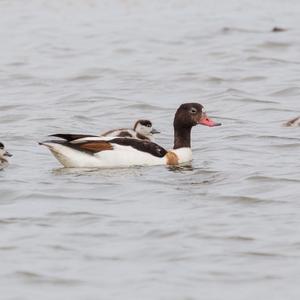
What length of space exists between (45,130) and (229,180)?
14.6 ft

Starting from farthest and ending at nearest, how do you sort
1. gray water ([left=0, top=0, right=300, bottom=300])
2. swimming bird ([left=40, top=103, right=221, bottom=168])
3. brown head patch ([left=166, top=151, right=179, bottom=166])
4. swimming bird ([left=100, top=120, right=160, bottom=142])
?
1. swimming bird ([left=100, top=120, right=160, bottom=142])
2. brown head patch ([left=166, top=151, right=179, bottom=166])
3. swimming bird ([left=40, top=103, right=221, bottom=168])
4. gray water ([left=0, top=0, right=300, bottom=300])

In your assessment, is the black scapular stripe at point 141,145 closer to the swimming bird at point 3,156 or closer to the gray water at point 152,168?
the gray water at point 152,168

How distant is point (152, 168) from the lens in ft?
50.4

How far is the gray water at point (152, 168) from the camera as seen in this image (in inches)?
423

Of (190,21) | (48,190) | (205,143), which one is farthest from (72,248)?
(190,21)

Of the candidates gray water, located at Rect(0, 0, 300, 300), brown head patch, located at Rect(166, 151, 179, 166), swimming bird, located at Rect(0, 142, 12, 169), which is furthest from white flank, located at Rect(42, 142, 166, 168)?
swimming bird, located at Rect(0, 142, 12, 169)

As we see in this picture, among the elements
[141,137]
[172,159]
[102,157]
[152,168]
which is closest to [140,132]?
[141,137]

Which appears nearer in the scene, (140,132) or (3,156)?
(3,156)

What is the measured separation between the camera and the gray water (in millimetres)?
10734

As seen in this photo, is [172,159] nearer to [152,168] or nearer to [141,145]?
[152,168]

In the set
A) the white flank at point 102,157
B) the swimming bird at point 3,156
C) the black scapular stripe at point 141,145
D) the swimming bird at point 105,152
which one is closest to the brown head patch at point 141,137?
the swimming bird at point 105,152

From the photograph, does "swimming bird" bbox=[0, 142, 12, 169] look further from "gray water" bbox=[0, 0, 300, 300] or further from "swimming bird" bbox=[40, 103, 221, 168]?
"swimming bird" bbox=[40, 103, 221, 168]

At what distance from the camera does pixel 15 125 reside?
18.9m

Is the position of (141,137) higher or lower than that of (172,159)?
higher
